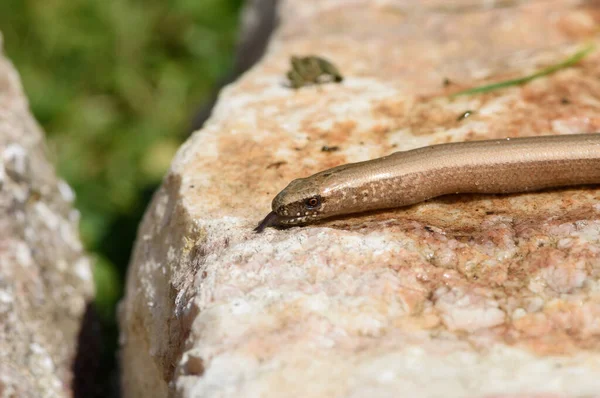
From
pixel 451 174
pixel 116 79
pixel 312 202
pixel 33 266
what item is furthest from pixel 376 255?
pixel 116 79

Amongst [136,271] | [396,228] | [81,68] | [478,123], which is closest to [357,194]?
[396,228]

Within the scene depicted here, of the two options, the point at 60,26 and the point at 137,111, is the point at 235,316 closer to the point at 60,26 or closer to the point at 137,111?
the point at 137,111

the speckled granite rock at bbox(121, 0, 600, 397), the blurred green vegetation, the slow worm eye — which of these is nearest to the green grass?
the speckled granite rock at bbox(121, 0, 600, 397)

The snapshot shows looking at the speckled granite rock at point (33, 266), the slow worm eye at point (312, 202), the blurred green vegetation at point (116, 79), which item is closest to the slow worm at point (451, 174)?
the slow worm eye at point (312, 202)

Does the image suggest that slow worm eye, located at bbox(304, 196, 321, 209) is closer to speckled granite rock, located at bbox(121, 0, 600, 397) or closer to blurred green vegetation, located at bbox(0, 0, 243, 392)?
speckled granite rock, located at bbox(121, 0, 600, 397)

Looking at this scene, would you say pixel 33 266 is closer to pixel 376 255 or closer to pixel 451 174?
→ pixel 376 255
